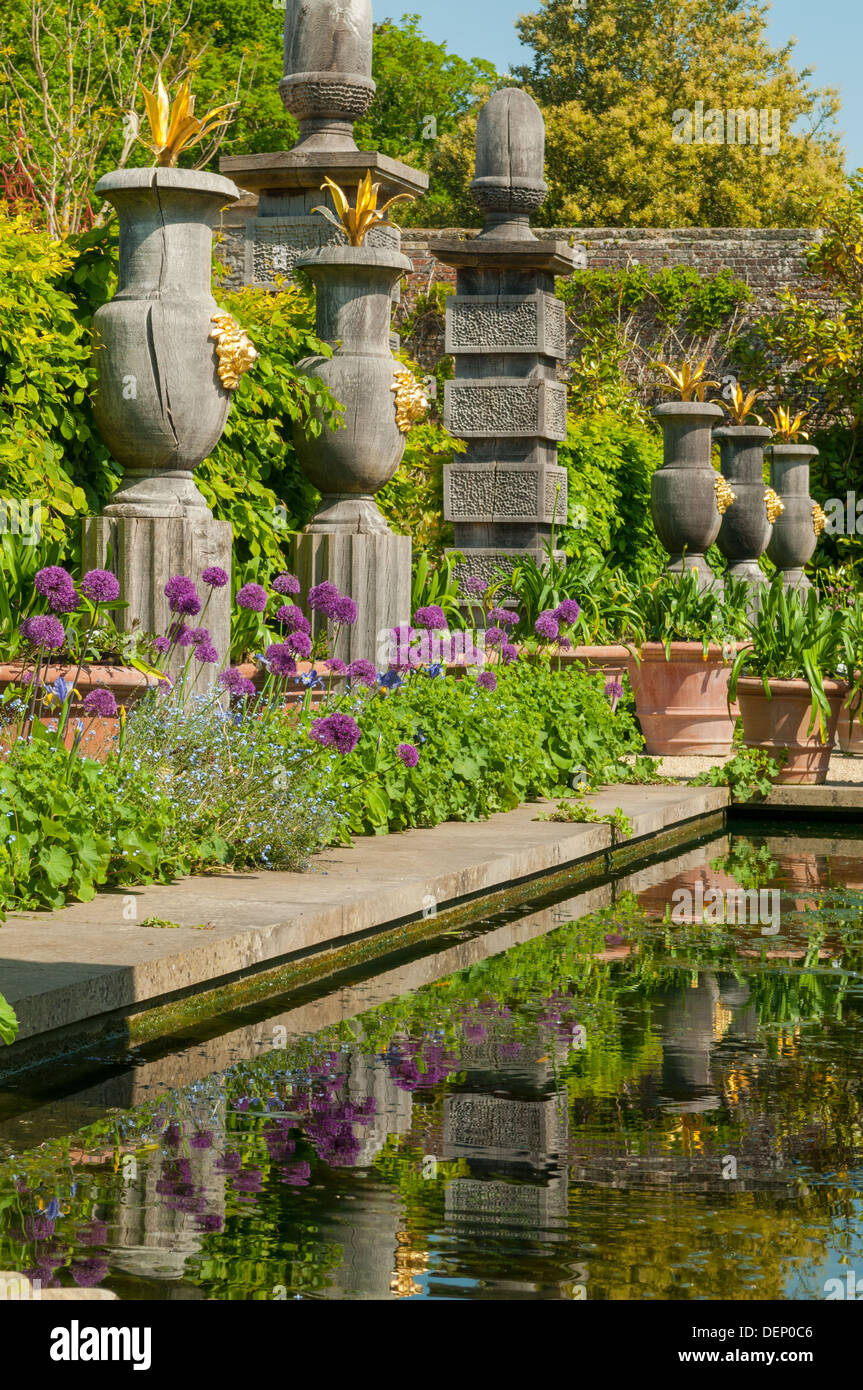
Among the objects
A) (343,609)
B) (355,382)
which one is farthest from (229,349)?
(355,382)

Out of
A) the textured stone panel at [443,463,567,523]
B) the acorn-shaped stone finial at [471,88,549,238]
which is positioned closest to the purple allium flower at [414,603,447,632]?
the textured stone panel at [443,463,567,523]

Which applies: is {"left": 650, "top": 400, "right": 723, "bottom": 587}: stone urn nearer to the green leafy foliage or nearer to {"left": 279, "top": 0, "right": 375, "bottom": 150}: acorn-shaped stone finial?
{"left": 279, "top": 0, "right": 375, "bottom": 150}: acorn-shaped stone finial

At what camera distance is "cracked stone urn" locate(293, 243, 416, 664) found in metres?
9.47

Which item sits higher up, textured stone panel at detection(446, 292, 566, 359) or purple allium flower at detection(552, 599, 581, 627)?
textured stone panel at detection(446, 292, 566, 359)

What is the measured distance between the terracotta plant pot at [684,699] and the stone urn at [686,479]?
372 centimetres

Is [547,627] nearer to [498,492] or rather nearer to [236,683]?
[236,683]

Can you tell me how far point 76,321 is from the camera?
8.38 metres

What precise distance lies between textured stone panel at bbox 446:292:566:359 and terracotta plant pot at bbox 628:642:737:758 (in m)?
3.12

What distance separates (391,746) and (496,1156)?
13.0ft

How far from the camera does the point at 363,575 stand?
947cm

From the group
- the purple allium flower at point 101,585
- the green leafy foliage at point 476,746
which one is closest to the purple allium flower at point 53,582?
the purple allium flower at point 101,585

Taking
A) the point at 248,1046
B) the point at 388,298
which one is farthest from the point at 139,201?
the point at 248,1046

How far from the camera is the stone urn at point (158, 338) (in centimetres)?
755
